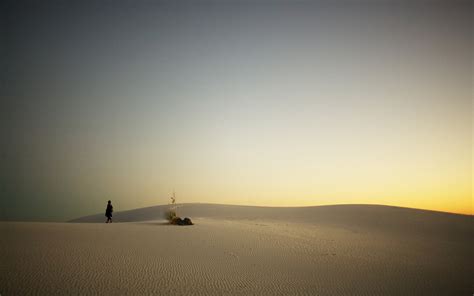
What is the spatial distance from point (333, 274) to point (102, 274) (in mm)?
6637

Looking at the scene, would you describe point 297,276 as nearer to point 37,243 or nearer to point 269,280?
point 269,280

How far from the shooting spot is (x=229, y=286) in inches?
285

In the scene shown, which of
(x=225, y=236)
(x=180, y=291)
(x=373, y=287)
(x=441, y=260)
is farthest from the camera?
(x=225, y=236)

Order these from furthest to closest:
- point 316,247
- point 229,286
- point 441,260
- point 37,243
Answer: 1. point 316,247
2. point 441,260
3. point 37,243
4. point 229,286

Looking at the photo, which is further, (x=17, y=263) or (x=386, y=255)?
(x=386, y=255)

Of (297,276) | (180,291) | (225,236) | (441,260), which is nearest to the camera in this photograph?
(180,291)

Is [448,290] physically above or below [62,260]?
below

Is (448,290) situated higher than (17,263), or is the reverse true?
(17,263)

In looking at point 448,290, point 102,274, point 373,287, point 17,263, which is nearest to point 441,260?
point 448,290

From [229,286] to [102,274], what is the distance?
3.34 metres

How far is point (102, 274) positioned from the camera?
7.44 metres

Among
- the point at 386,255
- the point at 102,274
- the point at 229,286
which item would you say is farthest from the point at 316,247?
the point at 102,274

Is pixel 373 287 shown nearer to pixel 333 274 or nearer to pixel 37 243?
pixel 333 274

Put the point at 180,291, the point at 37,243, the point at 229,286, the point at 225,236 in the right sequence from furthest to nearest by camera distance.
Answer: the point at 225,236, the point at 37,243, the point at 229,286, the point at 180,291
